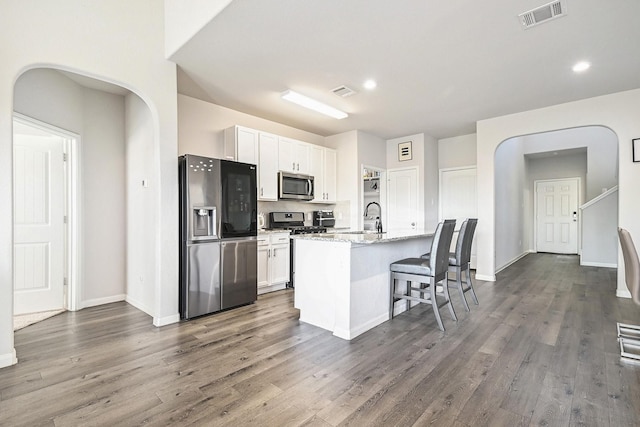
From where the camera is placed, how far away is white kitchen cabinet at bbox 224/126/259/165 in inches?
167

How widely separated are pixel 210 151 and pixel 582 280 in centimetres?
623

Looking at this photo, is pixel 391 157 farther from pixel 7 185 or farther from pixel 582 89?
pixel 7 185

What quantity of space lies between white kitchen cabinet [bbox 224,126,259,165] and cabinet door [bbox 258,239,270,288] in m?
1.21

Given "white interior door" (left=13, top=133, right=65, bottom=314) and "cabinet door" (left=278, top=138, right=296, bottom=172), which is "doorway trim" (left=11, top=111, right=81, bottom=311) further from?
"cabinet door" (left=278, top=138, right=296, bottom=172)

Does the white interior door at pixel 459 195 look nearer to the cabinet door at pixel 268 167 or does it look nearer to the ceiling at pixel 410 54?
the ceiling at pixel 410 54

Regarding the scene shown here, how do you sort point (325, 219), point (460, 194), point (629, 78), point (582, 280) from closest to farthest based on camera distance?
point (629, 78) < point (582, 280) < point (325, 219) < point (460, 194)

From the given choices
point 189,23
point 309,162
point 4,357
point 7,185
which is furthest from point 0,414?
point 309,162

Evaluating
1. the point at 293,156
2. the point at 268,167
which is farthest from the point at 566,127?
the point at 268,167

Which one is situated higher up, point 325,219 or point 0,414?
point 325,219

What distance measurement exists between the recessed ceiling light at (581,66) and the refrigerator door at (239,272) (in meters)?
4.06

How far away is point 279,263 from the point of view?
175 inches

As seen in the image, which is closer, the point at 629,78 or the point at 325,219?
the point at 629,78

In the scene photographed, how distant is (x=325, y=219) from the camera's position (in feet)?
18.8

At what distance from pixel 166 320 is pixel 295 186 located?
2.71 metres
